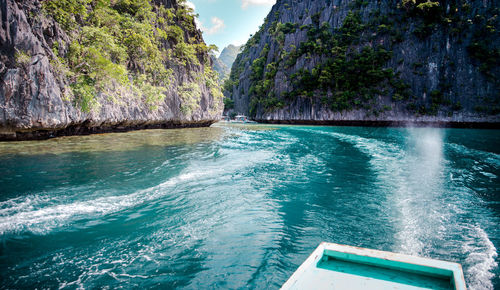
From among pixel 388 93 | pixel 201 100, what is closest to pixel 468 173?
Result: pixel 201 100

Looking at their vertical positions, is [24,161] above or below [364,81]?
below

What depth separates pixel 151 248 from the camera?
3.26 meters

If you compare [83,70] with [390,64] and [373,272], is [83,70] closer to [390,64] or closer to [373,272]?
[373,272]

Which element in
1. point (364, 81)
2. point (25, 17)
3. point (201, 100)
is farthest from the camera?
point (364, 81)

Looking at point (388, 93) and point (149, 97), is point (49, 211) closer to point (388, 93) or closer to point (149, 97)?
point (149, 97)

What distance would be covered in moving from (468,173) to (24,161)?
16240 mm

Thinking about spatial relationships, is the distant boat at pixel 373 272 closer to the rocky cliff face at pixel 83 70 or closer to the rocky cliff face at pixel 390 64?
the rocky cliff face at pixel 83 70

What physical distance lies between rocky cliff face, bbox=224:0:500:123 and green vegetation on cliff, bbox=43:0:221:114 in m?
29.0

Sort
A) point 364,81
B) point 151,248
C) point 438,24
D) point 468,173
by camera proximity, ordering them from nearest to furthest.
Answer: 1. point 151,248
2. point 468,173
3. point 438,24
4. point 364,81

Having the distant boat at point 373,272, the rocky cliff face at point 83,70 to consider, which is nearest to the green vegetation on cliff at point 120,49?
the rocky cliff face at point 83,70

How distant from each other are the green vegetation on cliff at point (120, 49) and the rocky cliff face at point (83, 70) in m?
0.05

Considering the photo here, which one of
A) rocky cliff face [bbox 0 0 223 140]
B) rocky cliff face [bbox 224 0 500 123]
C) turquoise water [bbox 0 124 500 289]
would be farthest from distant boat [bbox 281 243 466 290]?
rocky cliff face [bbox 224 0 500 123]

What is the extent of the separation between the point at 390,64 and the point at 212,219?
5152cm

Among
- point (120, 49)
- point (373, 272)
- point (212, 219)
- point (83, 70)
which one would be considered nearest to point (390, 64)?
point (120, 49)
